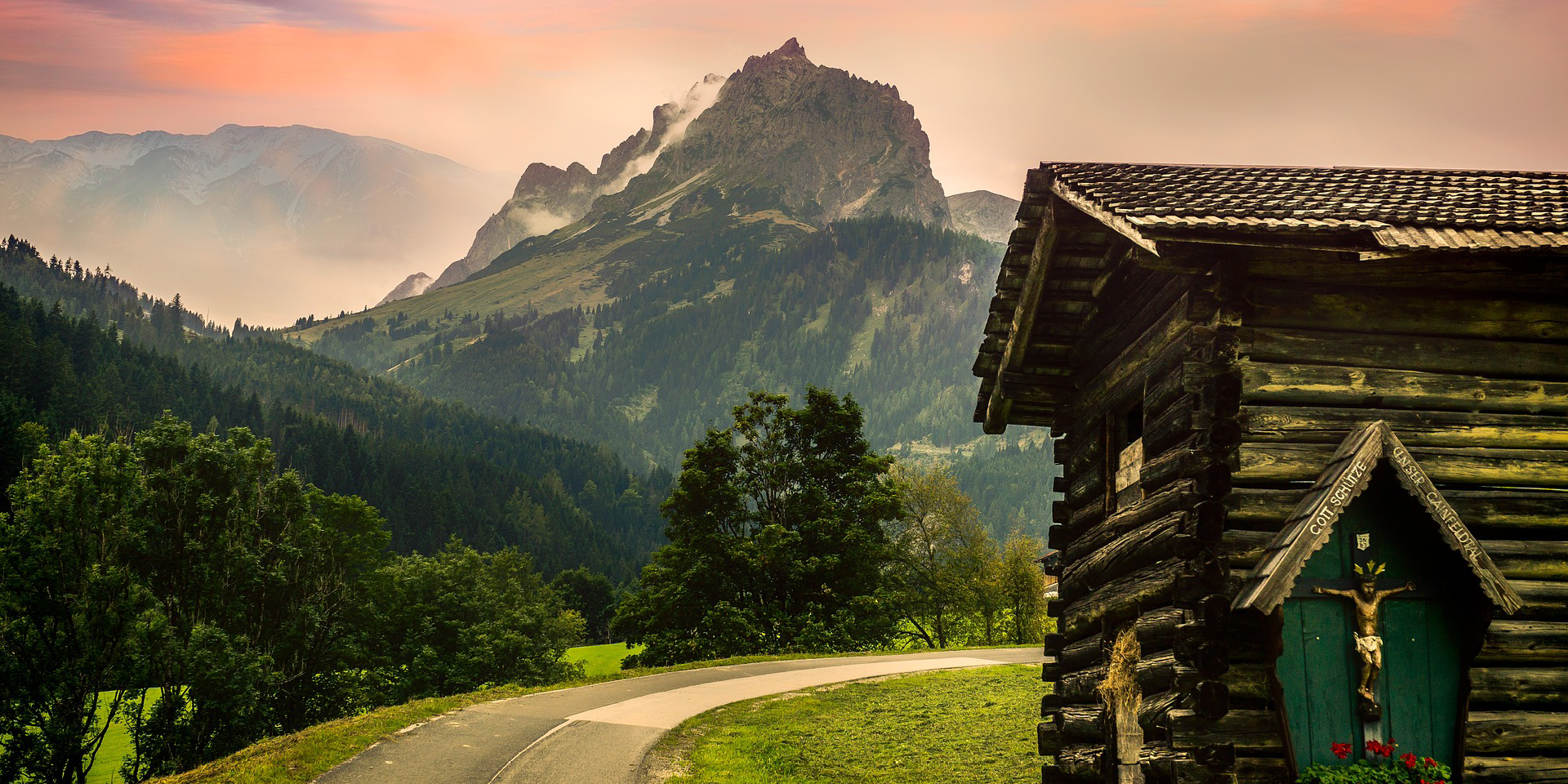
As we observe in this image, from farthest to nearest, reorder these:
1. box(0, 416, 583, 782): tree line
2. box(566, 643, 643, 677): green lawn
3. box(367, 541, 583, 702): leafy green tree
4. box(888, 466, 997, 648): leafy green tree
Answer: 1. box(566, 643, 643, 677): green lawn
2. box(367, 541, 583, 702): leafy green tree
3. box(888, 466, 997, 648): leafy green tree
4. box(0, 416, 583, 782): tree line

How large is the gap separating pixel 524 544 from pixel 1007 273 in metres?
177

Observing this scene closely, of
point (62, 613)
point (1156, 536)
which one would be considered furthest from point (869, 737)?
point (62, 613)

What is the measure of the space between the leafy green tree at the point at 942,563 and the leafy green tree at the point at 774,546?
10.1 m

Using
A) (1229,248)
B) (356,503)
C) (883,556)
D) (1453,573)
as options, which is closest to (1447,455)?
(1453,573)

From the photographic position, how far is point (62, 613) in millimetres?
41594

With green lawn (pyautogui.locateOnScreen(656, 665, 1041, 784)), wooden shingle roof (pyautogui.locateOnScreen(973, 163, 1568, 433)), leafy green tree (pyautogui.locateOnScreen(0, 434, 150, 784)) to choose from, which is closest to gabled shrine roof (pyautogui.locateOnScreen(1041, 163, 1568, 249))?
wooden shingle roof (pyautogui.locateOnScreen(973, 163, 1568, 433))

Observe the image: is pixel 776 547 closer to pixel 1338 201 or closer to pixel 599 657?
pixel 1338 201

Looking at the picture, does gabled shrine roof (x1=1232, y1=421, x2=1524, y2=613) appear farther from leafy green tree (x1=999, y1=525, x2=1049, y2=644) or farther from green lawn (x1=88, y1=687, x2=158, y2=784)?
leafy green tree (x1=999, y1=525, x2=1049, y2=644)

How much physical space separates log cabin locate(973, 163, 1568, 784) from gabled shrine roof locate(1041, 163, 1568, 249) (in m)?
0.04

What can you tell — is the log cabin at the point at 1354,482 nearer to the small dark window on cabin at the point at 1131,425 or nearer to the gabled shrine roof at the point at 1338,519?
the gabled shrine roof at the point at 1338,519

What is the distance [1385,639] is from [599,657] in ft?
313

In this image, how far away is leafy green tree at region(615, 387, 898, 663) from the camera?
153 ft

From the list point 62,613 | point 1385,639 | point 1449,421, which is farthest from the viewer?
point 62,613

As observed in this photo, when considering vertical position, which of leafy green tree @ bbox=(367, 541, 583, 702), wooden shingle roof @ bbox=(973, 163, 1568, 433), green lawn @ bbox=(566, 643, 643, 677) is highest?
wooden shingle roof @ bbox=(973, 163, 1568, 433)
